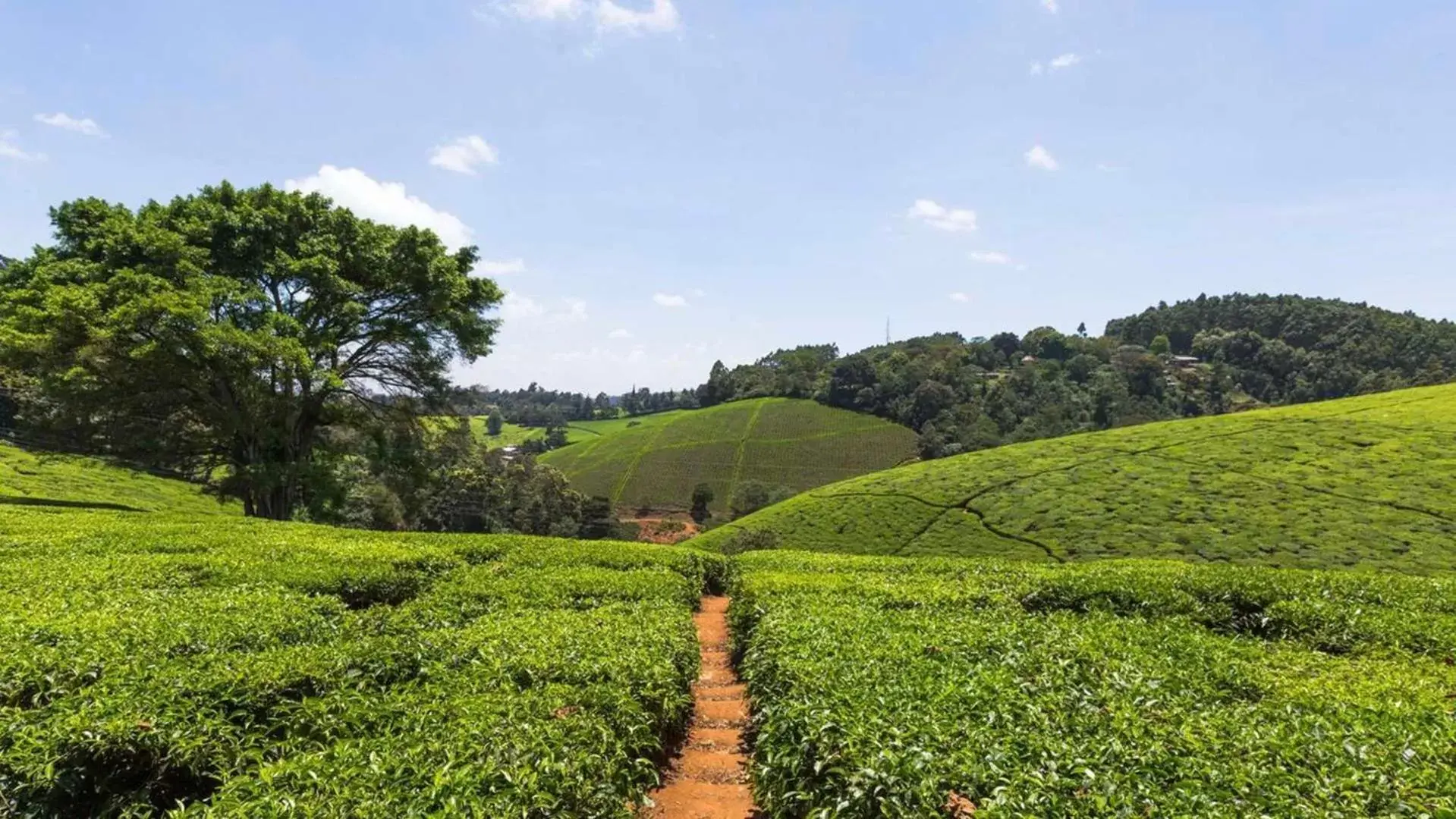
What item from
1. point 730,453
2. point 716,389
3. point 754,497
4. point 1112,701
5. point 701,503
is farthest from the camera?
point 716,389

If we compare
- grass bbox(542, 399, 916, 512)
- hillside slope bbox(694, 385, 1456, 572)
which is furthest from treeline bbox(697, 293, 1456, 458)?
hillside slope bbox(694, 385, 1456, 572)

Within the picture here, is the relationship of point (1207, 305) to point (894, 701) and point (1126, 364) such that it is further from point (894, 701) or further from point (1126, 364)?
point (894, 701)

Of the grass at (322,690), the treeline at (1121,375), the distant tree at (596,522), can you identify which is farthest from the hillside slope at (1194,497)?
the grass at (322,690)

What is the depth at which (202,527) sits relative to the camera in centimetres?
1608

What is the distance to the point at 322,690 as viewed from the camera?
617 cm

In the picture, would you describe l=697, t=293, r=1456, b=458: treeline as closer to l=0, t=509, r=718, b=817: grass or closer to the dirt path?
the dirt path

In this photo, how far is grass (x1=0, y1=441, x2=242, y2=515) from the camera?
1067 inches

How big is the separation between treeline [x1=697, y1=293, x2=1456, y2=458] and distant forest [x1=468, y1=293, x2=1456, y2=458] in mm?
308

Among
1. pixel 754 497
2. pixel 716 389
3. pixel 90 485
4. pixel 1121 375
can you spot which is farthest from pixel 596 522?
pixel 1121 375

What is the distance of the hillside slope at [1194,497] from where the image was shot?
3728 centimetres

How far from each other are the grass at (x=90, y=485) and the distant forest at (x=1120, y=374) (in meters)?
82.5

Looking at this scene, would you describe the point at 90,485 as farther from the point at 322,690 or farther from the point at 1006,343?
the point at 1006,343

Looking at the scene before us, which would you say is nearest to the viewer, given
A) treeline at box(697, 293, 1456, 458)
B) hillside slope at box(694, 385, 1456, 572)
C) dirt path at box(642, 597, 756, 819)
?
dirt path at box(642, 597, 756, 819)

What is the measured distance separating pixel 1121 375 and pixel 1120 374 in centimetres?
53
